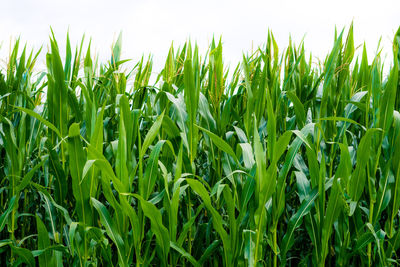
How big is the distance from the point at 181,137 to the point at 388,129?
873 mm

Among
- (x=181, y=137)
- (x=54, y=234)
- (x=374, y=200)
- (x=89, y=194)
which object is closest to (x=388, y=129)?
(x=374, y=200)

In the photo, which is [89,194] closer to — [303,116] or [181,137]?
[181,137]

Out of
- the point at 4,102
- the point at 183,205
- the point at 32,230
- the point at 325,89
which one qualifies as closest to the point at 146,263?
the point at 183,205

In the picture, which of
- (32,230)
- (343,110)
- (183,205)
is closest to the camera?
(183,205)

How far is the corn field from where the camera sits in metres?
1.54

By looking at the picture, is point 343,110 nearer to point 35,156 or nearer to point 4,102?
point 35,156

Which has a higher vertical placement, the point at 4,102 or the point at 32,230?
the point at 4,102

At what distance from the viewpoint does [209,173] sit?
6.61 ft

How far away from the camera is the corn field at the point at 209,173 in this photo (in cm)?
154

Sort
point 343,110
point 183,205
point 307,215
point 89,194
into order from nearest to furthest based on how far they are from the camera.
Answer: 1. point 89,194
2. point 307,215
3. point 183,205
4. point 343,110

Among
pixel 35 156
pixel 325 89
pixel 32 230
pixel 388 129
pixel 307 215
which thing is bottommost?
pixel 32 230

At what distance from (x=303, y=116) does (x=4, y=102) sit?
1.58m

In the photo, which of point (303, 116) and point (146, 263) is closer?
point (146, 263)

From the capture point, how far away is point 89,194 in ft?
5.21
